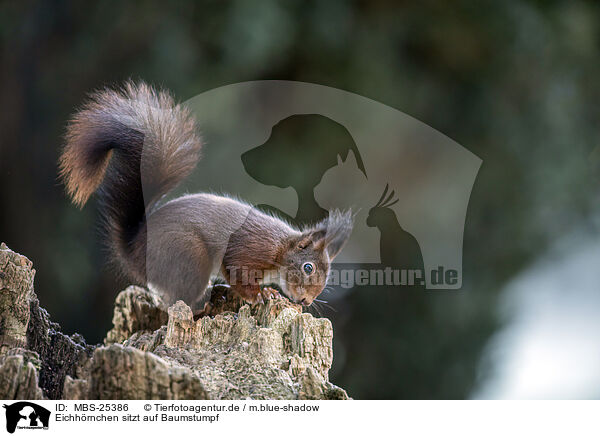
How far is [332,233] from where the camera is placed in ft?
4.30

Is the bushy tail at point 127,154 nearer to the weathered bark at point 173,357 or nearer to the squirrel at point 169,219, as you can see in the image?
the squirrel at point 169,219

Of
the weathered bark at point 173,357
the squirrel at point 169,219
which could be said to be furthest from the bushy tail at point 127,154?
the weathered bark at point 173,357

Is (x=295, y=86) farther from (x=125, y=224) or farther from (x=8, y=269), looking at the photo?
(x=8, y=269)

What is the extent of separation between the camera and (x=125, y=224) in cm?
141

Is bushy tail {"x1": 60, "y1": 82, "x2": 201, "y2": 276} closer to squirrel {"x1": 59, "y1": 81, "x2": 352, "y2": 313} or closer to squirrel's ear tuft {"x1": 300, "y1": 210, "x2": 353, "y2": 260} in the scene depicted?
squirrel {"x1": 59, "y1": 81, "x2": 352, "y2": 313}

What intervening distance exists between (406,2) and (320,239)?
107 cm

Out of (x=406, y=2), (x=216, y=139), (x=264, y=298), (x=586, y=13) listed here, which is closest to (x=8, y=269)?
(x=264, y=298)

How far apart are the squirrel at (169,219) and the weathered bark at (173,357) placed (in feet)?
0.80
